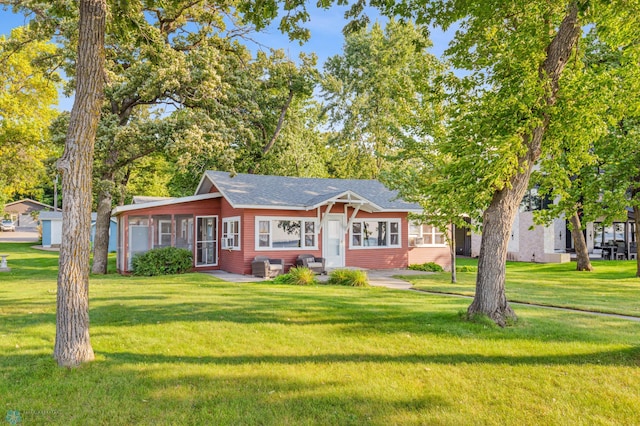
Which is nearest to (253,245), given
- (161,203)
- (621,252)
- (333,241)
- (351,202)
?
(333,241)

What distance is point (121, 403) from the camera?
179 inches

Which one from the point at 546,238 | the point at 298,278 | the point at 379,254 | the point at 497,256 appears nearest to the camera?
the point at 497,256

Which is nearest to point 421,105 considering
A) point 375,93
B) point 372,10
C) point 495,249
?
point 372,10

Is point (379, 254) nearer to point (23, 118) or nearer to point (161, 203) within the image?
point (161, 203)

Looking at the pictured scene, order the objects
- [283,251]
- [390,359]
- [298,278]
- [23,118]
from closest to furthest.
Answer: [390,359] → [298,278] → [283,251] → [23,118]

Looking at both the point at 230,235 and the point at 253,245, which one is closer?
the point at 253,245

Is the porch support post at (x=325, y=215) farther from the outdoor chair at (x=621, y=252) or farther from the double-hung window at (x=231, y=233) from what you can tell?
the outdoor chair at (x=621, y=252)

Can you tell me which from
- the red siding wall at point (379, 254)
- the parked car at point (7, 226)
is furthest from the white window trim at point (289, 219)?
the parked car at point (7, 226)

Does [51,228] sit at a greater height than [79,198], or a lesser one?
lesser

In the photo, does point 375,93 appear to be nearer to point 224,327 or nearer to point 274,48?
point 274,48

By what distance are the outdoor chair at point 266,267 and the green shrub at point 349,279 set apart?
8.63 ft

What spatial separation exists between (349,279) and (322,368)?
888 centimetres

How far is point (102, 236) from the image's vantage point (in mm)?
19234

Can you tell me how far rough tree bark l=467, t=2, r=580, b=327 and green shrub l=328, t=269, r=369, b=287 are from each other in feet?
20.8
